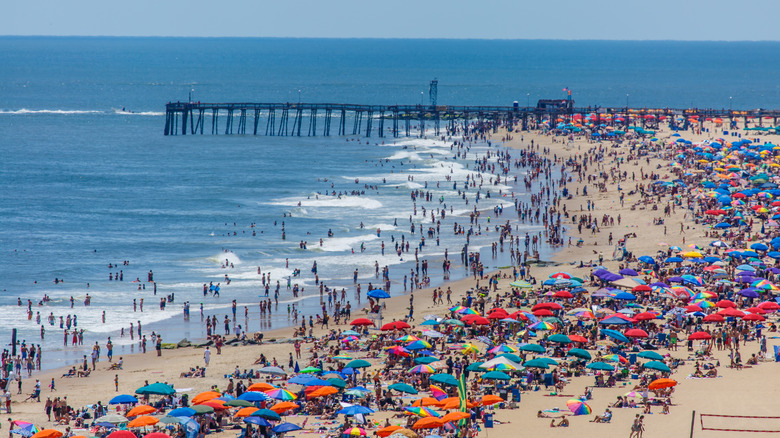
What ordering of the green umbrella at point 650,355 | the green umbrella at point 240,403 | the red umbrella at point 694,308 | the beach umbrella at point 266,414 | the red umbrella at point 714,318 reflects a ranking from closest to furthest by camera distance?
the beach umbrella at point 266,414 → the green umbrella at point 240,403 → the green umbrella at point 650,355 → the red umbrella at point 714,318 → the red umbrella at point 694,308

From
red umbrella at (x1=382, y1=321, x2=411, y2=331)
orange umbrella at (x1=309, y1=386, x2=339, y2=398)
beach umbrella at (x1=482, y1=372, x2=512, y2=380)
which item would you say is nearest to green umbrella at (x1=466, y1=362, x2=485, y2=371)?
beach umbrella at (x1=482, y1=372, x2=512, y2=380)

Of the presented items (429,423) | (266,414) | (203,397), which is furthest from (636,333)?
(203,397)

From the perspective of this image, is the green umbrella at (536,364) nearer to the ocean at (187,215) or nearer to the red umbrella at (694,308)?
the red umbrella at (694,308)

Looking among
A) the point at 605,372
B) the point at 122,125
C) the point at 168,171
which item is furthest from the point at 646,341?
the point at 122,125

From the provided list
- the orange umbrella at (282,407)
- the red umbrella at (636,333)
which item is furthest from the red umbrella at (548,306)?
the orange umbrella at (282,407)

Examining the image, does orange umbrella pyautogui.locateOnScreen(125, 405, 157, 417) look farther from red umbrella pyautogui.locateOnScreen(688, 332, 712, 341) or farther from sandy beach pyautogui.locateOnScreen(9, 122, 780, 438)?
red umbrella pyautogui.locateOnScreen(688, 332, 712, 341)
